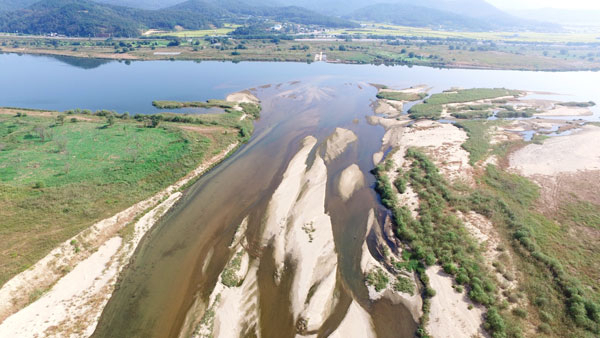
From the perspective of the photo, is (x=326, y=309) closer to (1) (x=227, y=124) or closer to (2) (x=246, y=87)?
(1) (x=227, y=124)

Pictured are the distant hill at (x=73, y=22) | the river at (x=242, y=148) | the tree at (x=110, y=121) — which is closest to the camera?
the river at (x=242, y=148)

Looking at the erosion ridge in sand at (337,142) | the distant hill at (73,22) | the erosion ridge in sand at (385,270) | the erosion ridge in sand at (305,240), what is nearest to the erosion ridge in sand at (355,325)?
the erosion ridge in sand at (305,240)

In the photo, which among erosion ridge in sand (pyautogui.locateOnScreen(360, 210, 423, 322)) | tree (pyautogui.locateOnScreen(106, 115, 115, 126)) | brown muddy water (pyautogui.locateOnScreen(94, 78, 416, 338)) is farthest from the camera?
tree (pyautogui.locateOnScreen(106, 115, 115, 126))

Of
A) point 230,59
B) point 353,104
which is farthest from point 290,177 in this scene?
point 230,59

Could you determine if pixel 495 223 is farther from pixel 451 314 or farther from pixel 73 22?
pixel 73 22

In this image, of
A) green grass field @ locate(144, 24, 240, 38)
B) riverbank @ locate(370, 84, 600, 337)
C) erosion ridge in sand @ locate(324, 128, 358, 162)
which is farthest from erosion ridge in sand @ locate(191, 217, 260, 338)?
green grass field @ locate(144, 24, 240, 38)

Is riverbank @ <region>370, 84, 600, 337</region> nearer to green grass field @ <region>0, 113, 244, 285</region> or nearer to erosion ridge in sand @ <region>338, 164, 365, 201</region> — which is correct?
erosion ridge in sand @ <region>338, 164, 365, 201</region>

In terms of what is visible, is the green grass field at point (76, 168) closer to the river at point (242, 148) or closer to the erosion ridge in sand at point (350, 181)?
the river at point (242, 148)
